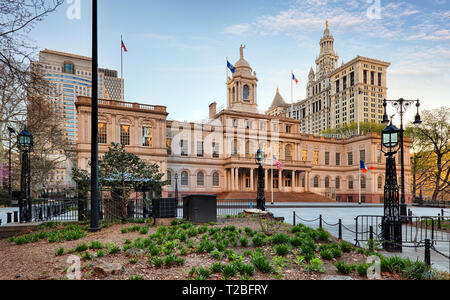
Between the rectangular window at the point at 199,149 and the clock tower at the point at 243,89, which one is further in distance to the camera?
the clock tower at the point at 243,89

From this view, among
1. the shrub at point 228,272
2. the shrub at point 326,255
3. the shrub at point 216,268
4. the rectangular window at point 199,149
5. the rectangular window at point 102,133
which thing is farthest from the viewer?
the rectangular window at point 199,149

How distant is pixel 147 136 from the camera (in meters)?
40.0

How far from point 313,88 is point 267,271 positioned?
462ft

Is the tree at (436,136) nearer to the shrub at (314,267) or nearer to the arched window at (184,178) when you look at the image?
the arched window at (184,178)

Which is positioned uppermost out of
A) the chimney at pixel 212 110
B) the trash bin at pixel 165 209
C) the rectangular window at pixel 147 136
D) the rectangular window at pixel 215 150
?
the chimney at pixel 212 110

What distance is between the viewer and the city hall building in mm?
38750

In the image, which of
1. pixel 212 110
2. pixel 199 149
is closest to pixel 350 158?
pixel 212 110

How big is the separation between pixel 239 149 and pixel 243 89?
14835 mm

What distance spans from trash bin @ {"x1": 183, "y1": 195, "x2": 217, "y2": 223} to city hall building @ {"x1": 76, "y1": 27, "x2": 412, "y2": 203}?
28.0 m

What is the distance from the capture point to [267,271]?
5680 mm

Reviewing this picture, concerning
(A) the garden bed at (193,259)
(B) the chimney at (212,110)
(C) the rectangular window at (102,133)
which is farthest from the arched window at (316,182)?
(A) the garden bed at (193,259)

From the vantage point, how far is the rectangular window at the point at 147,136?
A: 3972 cm

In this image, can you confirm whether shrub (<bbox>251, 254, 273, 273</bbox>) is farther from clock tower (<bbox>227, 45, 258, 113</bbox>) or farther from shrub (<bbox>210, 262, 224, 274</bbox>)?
clock tower (<bbox>227, 45, 258, 113</bbox>)
